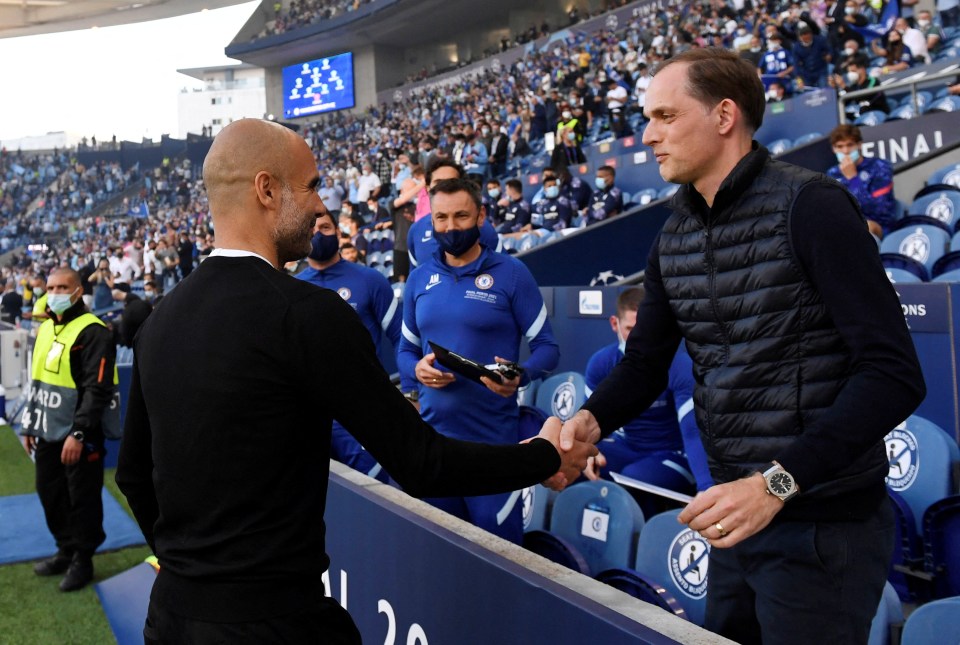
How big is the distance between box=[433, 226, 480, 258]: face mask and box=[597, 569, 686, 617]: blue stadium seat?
1.40 m

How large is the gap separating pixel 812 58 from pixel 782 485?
11.8 m

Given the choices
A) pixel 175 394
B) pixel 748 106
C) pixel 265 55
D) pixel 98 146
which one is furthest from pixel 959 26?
pixel 98 146

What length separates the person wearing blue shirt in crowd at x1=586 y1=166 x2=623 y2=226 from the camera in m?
9.79

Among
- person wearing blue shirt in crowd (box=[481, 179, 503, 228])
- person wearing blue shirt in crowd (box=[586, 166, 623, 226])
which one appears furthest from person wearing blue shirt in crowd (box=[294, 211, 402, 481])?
person wearing blue shirt in crowd (box=[481, 179, 503, 228])

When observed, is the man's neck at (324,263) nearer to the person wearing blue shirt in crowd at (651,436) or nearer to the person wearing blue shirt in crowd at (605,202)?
the person wearing blue shirt in crowd at (651,436)

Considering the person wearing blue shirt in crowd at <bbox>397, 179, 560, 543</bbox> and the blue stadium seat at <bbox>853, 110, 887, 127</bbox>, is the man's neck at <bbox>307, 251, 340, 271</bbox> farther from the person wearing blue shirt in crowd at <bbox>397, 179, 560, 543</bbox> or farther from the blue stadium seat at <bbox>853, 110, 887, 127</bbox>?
the blue stadium seat at <bbox>853, 110, 887, 127</bbox>

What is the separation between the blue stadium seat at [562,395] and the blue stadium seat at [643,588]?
2411mm

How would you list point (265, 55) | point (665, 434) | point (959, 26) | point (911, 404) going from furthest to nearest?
point (265, 55) < point (959, 26) < point (665, 434) < point (911, 404)

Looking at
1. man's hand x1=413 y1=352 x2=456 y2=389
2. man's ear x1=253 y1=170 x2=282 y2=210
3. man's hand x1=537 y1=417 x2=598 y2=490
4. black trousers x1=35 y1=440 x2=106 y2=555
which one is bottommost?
black trousers x1=35 y1=440 x2=106 y2=555

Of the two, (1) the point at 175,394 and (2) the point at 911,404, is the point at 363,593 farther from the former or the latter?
(2) the point at 911,404

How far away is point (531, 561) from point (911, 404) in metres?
0.92

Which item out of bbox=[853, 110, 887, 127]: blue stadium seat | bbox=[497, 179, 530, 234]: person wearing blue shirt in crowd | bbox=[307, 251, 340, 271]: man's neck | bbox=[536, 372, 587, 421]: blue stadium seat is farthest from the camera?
bbox=[497, 179, 530, 234]: person wearing blue shirt in crowd

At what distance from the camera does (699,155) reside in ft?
5.64

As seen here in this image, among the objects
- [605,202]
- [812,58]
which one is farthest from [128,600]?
[812,58]
